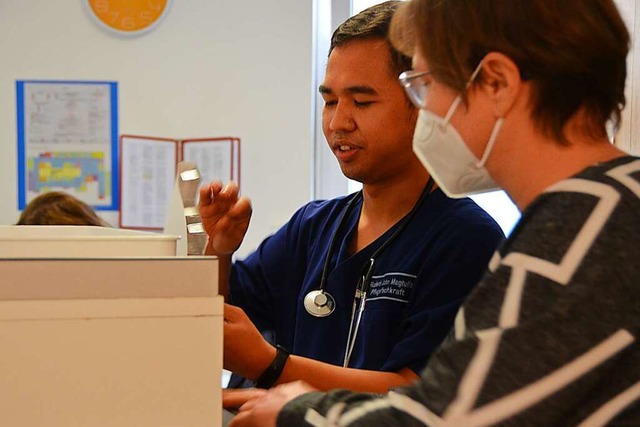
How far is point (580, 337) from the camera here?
68 centimetres

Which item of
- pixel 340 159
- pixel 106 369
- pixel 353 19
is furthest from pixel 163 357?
pixel 353 19

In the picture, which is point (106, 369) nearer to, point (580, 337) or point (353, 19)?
point (580, 337)

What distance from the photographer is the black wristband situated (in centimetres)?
113

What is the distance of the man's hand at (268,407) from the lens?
2.70 ft

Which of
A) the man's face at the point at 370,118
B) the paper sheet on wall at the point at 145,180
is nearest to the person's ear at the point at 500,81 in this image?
the man's face at the point at 370,118

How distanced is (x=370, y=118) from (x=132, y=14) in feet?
5.75

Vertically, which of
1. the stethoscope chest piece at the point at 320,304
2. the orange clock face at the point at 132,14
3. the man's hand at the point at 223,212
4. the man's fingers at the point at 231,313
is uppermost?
the orange clock face at the point at 132,14

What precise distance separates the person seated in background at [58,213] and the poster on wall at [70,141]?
0.35m

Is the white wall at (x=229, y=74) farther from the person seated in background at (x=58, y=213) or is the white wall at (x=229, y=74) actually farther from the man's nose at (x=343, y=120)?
the man's nose at (x=343, y=120)

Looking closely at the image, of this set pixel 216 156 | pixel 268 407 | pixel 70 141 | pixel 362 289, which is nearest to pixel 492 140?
pixel 268 407

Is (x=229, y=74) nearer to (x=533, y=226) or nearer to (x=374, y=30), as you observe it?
(x=374, y=30)

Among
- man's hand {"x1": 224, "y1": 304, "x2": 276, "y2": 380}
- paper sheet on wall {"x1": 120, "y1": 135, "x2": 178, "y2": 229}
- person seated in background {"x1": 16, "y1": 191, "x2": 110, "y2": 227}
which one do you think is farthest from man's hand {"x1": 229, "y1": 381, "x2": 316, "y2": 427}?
paper sheet on wall {"x1": 120, "y1": 135, "x2": 178, "y2": 229}

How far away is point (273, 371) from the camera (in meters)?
1.13

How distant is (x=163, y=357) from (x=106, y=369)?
50 millimetres
